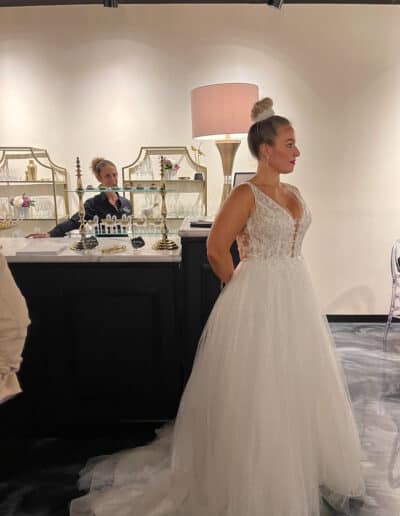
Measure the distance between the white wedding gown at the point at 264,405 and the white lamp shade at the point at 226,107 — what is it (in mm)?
543

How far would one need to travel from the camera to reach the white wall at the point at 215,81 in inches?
147

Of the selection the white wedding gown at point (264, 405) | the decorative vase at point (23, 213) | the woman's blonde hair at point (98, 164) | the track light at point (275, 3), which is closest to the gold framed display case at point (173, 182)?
the woman's blonde hair at point (98, 164)

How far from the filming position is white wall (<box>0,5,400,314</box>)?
3.74 meters

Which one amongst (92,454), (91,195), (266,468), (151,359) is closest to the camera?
(266,468)

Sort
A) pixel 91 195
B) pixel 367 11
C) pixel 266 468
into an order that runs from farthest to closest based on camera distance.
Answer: pixel 367 11
pixel 91 195
pixel 266 468

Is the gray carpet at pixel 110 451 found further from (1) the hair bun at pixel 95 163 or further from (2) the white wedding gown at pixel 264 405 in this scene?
(1) the hair bun at pixel 95 163

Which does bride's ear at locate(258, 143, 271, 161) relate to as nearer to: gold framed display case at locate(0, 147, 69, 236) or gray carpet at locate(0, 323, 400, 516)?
gray carpet at locate(0, 323, 400, 516)

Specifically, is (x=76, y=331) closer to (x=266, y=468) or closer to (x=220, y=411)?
(x=220, y=411)

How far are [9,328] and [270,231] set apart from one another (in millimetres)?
970

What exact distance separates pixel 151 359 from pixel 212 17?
2.92 meters

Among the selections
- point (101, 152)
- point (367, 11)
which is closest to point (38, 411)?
point (101, 152)

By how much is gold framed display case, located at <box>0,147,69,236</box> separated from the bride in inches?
103

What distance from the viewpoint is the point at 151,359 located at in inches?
92.2

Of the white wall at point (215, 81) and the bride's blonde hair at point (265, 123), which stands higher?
the white wall at point (215, 81)
